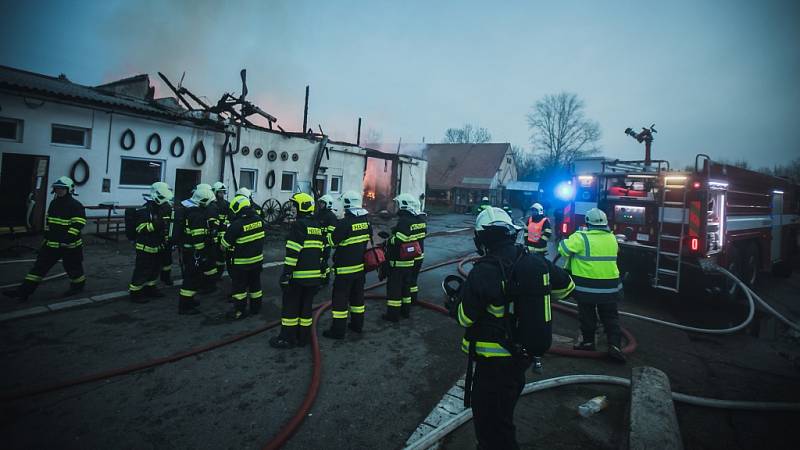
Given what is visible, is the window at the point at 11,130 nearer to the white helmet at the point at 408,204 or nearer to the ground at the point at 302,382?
the ground at the point at 302,382

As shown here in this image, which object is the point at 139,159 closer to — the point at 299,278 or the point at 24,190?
the point at 24,190

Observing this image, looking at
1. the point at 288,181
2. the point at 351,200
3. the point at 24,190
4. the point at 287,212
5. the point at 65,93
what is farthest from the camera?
the point at 288,181

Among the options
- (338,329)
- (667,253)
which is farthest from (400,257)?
(667,253)

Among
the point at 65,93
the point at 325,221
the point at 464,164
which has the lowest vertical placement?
the point at 325,221

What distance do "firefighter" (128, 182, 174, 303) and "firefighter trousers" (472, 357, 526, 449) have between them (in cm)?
564

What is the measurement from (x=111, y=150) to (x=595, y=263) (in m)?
12.9

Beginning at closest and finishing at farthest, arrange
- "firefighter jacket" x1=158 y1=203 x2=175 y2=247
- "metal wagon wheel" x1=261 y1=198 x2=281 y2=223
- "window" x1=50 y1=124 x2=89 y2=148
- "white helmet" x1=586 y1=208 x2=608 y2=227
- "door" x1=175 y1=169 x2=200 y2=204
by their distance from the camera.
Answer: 1. "white helmet" x1=586 y1=208 x2=608 y2=227
2. "firefighter jacket" x1=158 y1=203 x2=175 y2=247
3. "window" x1=50 y1=124 x2=89 y2=148
4. "door" x1=175 y1=169 x2=200 y2=204
5. "metal wagon wheel" x1=261 y1=198 x2=281 y2=223

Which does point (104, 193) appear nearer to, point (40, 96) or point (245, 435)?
point (40, 96)

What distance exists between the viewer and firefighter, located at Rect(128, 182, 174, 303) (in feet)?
19.2

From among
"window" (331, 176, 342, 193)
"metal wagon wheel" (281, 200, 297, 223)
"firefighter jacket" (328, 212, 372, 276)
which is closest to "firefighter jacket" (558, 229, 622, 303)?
"firefighter jacket" (328, 212, 372, 276)

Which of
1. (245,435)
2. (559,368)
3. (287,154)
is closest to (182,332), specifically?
(245,435)

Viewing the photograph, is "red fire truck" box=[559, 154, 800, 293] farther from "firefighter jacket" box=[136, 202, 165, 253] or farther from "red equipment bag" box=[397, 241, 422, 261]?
"firefighter jacket" box=[136, 202, 165, 253]

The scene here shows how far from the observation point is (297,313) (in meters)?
4.73

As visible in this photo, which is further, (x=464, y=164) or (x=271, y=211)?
(x=464, y=164)
